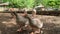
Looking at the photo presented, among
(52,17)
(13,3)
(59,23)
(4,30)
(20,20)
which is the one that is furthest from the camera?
(13,3)

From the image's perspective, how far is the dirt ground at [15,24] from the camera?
194cm

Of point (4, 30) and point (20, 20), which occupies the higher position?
point (20, 20)

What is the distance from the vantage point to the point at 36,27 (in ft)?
5.50

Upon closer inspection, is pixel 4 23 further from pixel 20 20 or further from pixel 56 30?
pixel 56 30

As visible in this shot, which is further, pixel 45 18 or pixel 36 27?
pixel 45 18

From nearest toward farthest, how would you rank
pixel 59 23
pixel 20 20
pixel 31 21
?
pixel 31 21 < pixel 20 20 < pixel 59 23

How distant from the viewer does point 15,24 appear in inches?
82.2

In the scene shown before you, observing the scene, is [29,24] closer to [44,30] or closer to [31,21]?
[31,21]

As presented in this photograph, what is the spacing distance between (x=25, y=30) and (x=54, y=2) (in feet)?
6.12

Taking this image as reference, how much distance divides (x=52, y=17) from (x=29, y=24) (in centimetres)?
66

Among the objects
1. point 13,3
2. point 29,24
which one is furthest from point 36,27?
point 13,3

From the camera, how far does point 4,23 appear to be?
2148 millimetres

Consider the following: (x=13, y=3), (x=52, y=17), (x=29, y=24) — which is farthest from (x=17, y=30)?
(x=13, y=3)

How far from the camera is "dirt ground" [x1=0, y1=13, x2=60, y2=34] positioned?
194cm
